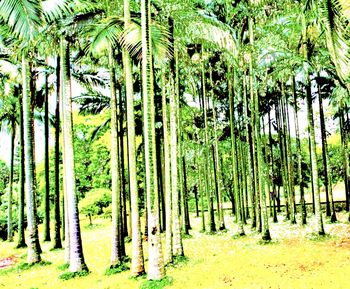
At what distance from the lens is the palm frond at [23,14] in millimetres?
9125

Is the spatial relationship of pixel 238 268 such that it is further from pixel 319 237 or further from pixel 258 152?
pixel 319 237

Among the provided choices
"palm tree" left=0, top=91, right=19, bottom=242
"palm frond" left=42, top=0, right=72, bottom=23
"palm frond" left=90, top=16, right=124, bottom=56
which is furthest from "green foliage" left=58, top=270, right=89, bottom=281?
"palm tree" left=0, top=91, right=19, bottom=242

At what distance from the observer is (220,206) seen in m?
22.9

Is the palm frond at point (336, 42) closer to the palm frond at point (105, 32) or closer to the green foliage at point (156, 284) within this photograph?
the palm frond at point (105, 32)

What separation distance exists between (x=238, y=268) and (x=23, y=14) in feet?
30.6

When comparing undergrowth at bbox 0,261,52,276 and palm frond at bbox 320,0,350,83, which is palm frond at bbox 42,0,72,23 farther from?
undergrowth at bbox 0,261,52,276

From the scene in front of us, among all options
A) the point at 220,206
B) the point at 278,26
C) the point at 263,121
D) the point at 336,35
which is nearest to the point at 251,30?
the point at 278,26

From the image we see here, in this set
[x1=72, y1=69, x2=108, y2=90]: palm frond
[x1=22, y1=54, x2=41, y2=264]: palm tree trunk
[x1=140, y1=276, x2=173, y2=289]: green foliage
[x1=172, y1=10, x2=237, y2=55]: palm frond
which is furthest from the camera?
[x1=72, y1=69, x2=108, y2=90]: palm frond

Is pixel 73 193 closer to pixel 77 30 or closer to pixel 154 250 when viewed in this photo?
pixel 154 250

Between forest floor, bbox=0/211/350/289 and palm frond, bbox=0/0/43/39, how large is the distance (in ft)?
23.1

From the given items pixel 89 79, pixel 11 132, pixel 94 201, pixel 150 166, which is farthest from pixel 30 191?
pixel 11 132

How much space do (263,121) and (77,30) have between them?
23.7 meters

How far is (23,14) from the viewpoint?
9211 millimetres

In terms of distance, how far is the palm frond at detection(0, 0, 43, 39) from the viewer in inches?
359
